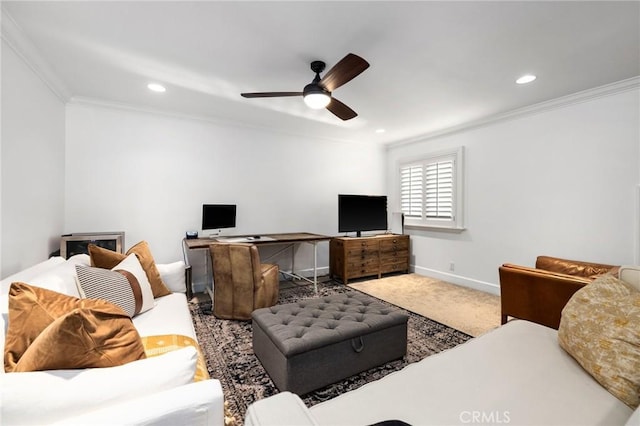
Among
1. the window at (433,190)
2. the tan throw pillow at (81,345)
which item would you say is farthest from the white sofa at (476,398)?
the window at (433,190)

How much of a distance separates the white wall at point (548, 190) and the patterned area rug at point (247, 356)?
1.83 meters

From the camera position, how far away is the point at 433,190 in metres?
4.80

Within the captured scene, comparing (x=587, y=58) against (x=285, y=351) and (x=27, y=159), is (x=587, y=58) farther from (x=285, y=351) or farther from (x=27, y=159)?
(x=27, y=159)

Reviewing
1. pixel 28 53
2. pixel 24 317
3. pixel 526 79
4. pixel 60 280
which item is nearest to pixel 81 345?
pixel 24 317

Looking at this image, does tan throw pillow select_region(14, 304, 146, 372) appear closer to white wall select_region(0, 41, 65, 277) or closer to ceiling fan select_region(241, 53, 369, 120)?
white wall select_region(0, 41, 65, 277)

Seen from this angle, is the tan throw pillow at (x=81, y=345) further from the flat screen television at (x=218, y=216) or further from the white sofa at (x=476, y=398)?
the flat screen television at (x=218, y=216)

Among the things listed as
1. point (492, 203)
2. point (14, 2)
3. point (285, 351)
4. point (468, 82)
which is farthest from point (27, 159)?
point (492, 203)

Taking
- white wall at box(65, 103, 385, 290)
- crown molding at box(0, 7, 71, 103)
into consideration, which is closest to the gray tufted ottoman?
white wall at box(65, 103, 385, 290)

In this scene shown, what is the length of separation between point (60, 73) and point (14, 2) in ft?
3.61

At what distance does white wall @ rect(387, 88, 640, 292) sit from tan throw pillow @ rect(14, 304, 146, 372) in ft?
14.1

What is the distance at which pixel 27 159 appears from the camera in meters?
2.36

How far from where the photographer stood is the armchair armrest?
2186mm

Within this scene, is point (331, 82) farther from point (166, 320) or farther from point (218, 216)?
point (218, 216)

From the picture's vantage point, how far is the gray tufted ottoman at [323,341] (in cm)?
174
